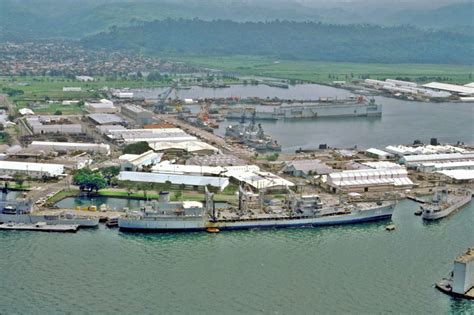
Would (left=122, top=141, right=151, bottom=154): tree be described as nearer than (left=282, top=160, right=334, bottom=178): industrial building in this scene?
No

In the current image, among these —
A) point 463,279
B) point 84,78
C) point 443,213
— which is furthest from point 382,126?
point 84,78

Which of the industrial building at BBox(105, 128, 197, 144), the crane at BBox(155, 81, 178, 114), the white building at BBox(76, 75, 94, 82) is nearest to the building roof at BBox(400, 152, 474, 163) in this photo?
the industrial building at BBox(105, 128, 197, 144)

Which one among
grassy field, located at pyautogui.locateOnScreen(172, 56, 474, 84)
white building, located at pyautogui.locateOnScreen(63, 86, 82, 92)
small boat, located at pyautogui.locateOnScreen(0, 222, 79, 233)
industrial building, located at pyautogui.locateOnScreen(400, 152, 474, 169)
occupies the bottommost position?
small boat, located at pyautogui.locateOnScreen(0, 222, 79, 233)

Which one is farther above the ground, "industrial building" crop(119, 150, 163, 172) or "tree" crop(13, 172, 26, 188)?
"industrial building" crop(119, 150, 163, 172)

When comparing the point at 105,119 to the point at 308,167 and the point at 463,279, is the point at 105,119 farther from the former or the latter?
the point at 463,279

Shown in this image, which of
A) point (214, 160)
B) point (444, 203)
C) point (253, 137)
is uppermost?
point (253, 137)

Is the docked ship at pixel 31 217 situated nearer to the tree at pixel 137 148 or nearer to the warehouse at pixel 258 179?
the warehouse at pixel 258 179

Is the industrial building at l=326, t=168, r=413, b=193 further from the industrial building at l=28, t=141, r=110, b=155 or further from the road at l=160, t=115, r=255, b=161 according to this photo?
the industrial building at l=28, t=141, r=110, b=155
